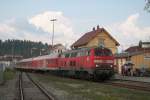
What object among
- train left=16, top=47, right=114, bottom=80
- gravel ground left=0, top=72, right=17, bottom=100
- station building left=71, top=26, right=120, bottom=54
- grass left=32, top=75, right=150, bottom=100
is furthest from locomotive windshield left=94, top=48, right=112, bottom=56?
station building left=71, top=26, right=120, bottom=54

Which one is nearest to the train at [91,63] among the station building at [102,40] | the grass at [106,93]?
the grass at [106,93]

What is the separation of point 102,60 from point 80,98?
15619 mm

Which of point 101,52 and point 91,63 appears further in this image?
point 101,52

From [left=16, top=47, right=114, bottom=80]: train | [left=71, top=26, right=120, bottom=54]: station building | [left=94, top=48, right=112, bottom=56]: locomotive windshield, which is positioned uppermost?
[left=71, top=26, right=120, bottom=54]: station building

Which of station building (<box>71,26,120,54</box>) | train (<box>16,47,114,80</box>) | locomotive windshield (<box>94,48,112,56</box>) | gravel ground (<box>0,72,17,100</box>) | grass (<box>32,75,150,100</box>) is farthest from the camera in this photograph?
station building (<box>71,26,120,54</box>)

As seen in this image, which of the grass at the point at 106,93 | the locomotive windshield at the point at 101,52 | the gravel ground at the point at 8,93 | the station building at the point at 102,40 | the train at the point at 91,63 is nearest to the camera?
the grass at the point at 106,93

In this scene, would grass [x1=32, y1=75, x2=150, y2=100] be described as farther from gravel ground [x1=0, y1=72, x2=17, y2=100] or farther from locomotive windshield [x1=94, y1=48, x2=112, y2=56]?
locomotive windshield [x1=94, y1=48, x2=112, y2=56]

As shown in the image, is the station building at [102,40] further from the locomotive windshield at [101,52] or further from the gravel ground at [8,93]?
the gravel ground at [8,93]

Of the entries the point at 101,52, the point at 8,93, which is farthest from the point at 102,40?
the point at 8,93

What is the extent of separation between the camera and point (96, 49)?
3391 cm

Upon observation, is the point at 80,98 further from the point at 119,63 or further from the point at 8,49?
the point at 8,49

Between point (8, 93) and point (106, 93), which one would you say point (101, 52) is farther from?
point (8, 93)

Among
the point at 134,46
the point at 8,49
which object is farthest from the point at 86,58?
the point at 8,49

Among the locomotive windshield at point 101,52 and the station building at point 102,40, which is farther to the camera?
the station building at point 102,40
